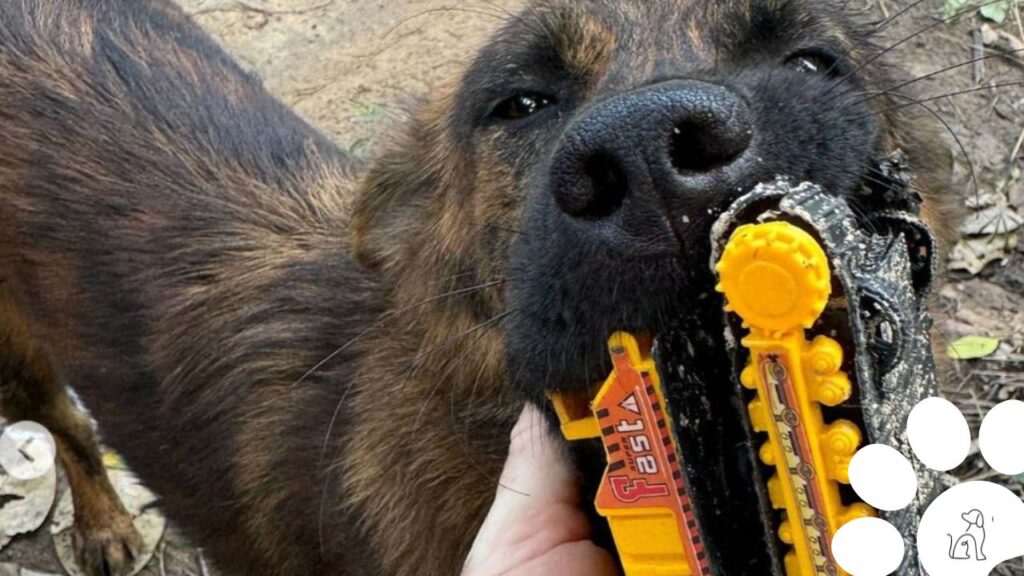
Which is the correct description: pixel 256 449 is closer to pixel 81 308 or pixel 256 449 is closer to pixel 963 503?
pixel 81 308

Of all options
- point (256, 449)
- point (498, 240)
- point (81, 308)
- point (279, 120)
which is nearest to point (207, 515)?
point (256, 449)

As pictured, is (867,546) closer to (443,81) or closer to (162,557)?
(443,81)

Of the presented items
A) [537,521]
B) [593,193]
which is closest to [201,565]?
[537,521]

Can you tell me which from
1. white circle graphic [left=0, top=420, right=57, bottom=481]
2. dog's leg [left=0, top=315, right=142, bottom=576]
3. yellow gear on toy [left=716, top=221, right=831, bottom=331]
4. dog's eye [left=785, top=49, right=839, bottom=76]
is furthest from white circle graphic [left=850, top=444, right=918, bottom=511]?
white circle graphic [left=0, top=420, right=57, bottom=481]

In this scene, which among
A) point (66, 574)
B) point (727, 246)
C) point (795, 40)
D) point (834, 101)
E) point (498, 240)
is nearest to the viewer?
point (727, 246)

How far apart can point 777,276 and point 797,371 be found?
0.14 m

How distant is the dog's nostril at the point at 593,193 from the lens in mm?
1810

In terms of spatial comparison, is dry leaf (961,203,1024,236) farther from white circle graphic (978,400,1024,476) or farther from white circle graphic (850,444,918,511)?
white circle graphic (850,444,918,511)

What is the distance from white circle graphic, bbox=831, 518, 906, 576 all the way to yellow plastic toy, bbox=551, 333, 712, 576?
26 centimetres

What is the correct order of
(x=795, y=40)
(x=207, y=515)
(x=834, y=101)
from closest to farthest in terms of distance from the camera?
(x=834, y=101), (x=795, y=40), (x=207, y=515)

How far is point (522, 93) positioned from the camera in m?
2.54

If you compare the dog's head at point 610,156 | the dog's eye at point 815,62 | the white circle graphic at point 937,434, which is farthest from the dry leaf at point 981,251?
the white circle graphic at point 937,434

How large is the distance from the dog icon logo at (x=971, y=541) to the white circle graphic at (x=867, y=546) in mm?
80

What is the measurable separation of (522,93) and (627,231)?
2.76ft
